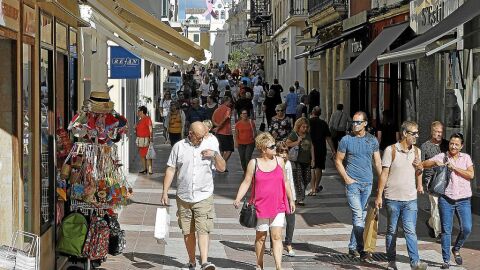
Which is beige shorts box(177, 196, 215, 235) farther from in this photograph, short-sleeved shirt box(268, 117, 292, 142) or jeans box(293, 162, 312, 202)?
short-sleeved shirt box(268, 117, 292, 142)

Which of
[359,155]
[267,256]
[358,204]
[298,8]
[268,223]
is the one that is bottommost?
[267,256]

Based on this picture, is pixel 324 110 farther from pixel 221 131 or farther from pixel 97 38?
pixel 97 38

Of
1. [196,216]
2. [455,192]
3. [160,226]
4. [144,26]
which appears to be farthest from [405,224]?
[144,26]

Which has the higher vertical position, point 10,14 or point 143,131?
point 10,14

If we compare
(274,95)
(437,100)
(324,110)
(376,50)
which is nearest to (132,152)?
(376,50)

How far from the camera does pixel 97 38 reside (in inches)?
631

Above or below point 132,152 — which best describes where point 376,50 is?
above

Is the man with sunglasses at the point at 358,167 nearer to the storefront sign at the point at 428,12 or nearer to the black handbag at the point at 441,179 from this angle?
the black handbag at the point at 441,179

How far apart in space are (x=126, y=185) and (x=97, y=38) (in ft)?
21.8

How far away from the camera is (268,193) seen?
10.0 meters

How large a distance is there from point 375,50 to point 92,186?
40.1 ft

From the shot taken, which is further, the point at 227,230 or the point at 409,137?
the point at 227,230

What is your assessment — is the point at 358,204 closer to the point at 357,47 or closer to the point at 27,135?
the point at 27,135

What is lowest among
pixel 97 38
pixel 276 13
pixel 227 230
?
pixel 227 230
